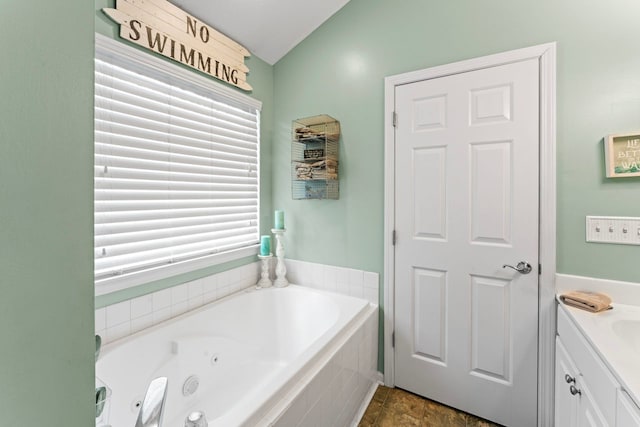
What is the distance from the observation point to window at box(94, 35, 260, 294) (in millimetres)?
1426

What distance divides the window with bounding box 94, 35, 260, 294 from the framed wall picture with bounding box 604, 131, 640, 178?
2217mm

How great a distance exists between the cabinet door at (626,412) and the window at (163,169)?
79.4 inches

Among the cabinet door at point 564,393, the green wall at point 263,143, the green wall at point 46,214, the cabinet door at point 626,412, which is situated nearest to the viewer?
the green wall at point 46,214

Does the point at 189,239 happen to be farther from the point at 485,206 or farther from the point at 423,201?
the point at 485,206

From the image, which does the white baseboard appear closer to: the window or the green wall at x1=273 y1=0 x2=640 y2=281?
the green wall at x1=273 y1=0 x2=640 y2=281

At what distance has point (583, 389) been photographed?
3.72 feet

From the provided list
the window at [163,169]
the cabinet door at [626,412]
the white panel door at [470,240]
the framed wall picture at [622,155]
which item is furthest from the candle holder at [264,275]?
the framed wall picture at [622,155]

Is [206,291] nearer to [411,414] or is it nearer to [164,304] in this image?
[164,304]

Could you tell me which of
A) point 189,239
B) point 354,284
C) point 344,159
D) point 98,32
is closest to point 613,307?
point 354,284

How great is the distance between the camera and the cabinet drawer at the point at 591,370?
0.92 meters

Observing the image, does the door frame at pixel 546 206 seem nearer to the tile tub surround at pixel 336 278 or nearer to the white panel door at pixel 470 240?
the white panel door at pixel 470 240

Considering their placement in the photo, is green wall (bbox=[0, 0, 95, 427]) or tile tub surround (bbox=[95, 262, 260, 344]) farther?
tile tub surround (bbox=[95, 262, 260, 344])

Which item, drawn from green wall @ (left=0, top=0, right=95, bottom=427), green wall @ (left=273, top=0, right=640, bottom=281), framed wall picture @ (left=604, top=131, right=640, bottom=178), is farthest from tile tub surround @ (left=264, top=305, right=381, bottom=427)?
framed wall picture @ (left=604, top=131, right=640, bottom=178)

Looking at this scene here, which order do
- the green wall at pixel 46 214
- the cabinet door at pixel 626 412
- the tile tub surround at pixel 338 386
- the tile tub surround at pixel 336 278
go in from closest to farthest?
the green wall at pixel 46 214
the cabinet door at pixel 626 412
the tile tub surround at pixel 338 386
the tile tub surround at pixel 336 278
